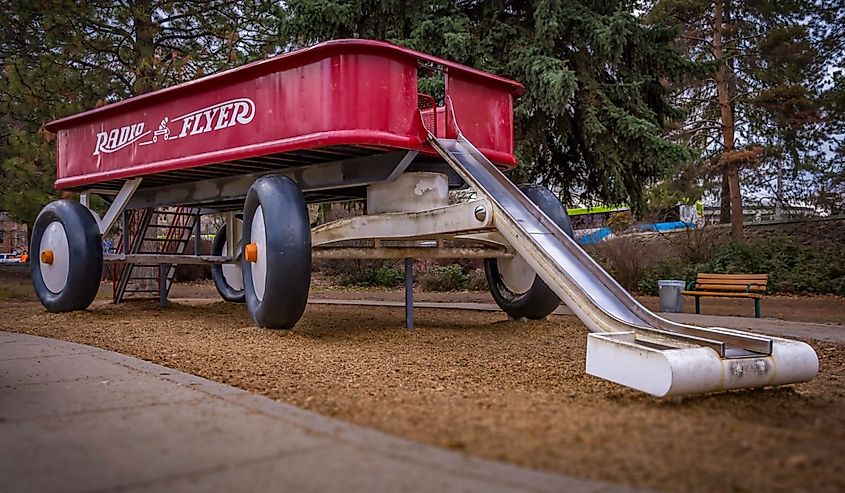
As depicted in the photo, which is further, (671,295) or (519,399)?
(671,295)

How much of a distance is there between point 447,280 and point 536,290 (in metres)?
9.91

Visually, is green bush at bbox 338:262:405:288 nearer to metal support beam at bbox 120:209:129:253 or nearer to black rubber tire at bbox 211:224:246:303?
black rubber tire at bbox 211:224:246:303

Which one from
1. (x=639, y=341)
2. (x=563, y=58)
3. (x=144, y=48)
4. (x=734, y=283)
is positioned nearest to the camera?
(x=639, y=341)

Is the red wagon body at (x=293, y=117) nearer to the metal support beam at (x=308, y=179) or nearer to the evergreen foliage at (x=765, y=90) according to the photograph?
the metal support beam at (x=308, y=179)

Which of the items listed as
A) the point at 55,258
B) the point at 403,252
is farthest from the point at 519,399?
the point at 55,258

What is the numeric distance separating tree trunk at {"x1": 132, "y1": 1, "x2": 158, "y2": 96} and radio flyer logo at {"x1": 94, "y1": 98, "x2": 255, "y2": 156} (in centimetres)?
481

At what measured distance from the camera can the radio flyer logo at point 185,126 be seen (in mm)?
7660

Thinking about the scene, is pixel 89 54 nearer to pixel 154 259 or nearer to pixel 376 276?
pixel 154 259

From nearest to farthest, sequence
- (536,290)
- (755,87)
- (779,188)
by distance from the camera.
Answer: (536,290) → (755,87) → (779,188)

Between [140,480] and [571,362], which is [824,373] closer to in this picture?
[571,362]

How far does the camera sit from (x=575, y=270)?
210 inches

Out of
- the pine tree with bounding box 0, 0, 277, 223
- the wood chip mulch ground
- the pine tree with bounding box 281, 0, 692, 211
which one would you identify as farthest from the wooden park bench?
the pine tree with bounding box 0, 0, 277, 223

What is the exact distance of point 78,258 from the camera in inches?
363

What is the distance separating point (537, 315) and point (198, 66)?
9.57 m
